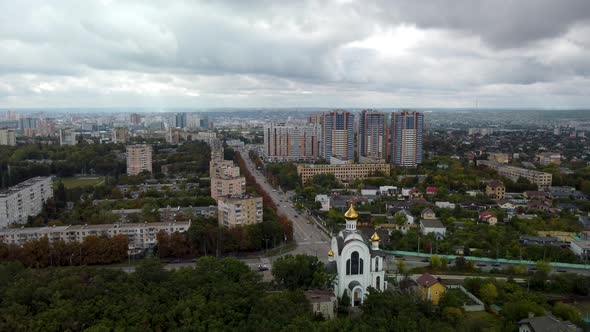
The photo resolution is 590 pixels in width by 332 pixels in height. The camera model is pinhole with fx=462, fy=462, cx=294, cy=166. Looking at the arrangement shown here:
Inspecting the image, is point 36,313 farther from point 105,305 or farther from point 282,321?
point 282,321

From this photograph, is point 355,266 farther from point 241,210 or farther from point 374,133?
point 374,133

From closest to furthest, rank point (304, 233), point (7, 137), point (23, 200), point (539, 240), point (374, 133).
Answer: point (539, 240) < point (304, 233) < point (23, 200) < point (374, 133) < point (7, 137)

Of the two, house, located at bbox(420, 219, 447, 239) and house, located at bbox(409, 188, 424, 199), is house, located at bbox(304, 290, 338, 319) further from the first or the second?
house, located at bbox(409, 188, 424, 199)

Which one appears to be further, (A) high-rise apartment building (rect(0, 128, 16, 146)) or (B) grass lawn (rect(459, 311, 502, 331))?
(A) high-rise apartment building (rect(0, 128, 16, 146))

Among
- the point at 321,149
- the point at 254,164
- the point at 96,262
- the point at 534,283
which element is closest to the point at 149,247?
the point at 96,262

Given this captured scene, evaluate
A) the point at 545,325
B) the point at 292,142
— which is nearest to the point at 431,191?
the point at 545,325

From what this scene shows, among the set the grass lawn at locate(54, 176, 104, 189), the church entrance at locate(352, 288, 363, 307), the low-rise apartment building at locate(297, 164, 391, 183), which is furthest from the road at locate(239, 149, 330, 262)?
the grass lawn at locate(54, 176, 104, 189)

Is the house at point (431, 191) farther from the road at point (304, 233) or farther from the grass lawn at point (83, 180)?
the grass lawn at point (83, 180)
